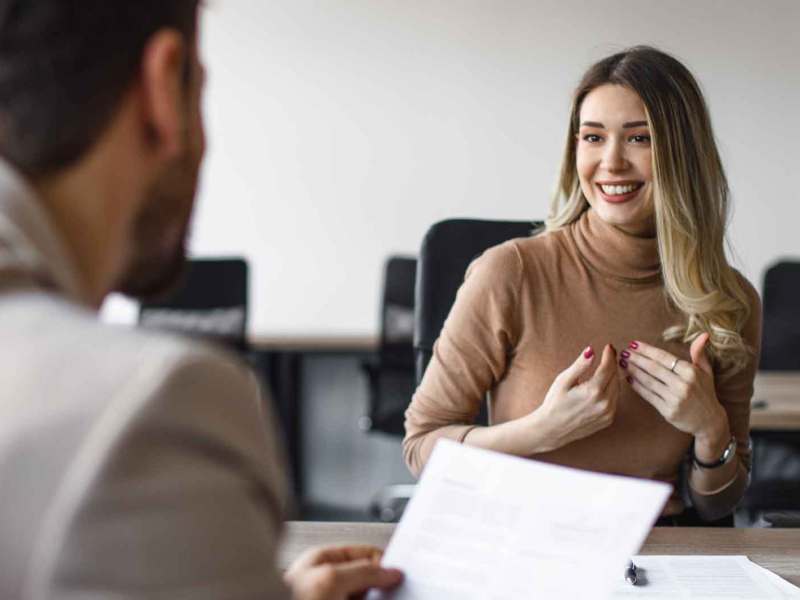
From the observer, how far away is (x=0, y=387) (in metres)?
0.43

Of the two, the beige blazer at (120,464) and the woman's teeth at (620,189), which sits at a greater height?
the beige blazer at (120,464)

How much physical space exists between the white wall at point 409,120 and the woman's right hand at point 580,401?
2.78 meters

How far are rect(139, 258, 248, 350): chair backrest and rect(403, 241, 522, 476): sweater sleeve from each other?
1.80 m

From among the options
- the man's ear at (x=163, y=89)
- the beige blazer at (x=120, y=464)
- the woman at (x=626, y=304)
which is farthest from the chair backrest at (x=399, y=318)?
the beige blazer at (x=120, y=464)

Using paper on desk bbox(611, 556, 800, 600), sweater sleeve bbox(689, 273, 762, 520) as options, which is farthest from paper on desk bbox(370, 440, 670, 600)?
sweater sleeve bbox(689, 273, 762, 520)

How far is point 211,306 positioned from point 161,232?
8.98 feet

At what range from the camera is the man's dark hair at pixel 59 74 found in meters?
0.51

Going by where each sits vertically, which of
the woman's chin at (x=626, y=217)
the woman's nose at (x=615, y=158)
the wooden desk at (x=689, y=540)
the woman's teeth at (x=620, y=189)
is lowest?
the wooden desk at (x=689, y=540)

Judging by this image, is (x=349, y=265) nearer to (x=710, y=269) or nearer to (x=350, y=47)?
(x=350, y=47)

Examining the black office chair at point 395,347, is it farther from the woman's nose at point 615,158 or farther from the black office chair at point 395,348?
the woman's nose at point 615,158

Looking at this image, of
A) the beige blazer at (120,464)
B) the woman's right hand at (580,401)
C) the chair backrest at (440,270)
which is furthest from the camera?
the chair backrest at (440,270)

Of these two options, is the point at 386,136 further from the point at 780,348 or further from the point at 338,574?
the point at 338,574

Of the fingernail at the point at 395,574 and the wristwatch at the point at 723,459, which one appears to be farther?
Answer: the wristwatch at the point at 723,459

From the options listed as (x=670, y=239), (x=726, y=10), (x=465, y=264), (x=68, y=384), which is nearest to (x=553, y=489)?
(x=68, y=384)
